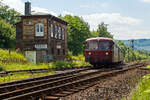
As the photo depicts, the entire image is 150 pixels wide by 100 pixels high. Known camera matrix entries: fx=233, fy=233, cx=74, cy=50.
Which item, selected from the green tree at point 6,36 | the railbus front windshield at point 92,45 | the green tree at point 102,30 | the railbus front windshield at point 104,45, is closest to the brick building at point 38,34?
the railbus front windshield at point 92,45

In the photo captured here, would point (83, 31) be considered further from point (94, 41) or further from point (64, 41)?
point (94, 41)

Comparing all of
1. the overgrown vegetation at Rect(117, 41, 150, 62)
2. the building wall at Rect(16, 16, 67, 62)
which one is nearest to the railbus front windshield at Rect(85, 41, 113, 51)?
the building wall at Rect(16, 16, 67, 62)

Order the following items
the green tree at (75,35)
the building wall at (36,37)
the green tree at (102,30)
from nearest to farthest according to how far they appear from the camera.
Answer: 1. the building wall at (36,37)
2. the green tree at (75,35)
3. the green tree at (102,30)

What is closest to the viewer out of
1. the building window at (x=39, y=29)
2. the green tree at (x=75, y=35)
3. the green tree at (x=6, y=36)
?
the building window at (x=39, y=29)

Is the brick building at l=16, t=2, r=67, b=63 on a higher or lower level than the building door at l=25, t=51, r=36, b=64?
higher

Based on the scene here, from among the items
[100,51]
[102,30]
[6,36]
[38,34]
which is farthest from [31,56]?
[102,30]

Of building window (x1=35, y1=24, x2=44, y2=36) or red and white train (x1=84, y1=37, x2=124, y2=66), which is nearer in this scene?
red and white train (x1=84, y1=37, x2=124, y2=66)

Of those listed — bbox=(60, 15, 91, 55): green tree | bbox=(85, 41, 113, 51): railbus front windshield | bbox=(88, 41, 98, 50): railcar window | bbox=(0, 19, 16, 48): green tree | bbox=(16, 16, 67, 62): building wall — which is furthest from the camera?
bbox=(60, 15, 91, 55): green tree

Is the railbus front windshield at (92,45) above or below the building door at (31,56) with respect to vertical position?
above

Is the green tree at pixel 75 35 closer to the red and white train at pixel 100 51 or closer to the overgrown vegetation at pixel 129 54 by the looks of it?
the overgrown vegetation at pixel 129 54

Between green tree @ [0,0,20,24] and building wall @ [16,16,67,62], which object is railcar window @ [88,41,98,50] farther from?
green tree @ [0,0,20,24]

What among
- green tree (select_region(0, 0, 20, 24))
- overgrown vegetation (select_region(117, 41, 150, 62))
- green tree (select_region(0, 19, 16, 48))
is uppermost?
green tree (select_region(0, 0, 20, 24))

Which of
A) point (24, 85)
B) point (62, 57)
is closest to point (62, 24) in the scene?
point (62, 57)

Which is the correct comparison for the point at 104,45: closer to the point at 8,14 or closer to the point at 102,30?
the point at 8,14
